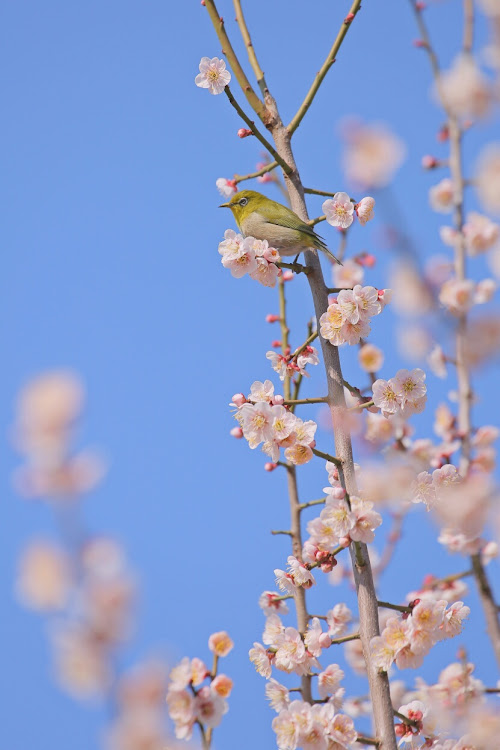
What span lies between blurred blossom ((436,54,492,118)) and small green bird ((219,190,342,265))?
4.15ft

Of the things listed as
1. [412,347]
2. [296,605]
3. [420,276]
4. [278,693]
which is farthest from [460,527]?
[296,605]

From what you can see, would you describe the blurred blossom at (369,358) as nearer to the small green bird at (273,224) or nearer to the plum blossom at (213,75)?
the small green bird at (273,224)

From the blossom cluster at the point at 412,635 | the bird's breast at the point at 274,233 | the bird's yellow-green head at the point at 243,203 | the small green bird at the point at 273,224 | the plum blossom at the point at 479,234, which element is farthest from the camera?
the plum blossom at the point at 479,234

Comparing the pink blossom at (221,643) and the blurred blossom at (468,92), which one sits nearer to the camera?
the blurred blossom at (468,92)

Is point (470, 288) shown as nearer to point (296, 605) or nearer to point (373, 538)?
point (373, 538)

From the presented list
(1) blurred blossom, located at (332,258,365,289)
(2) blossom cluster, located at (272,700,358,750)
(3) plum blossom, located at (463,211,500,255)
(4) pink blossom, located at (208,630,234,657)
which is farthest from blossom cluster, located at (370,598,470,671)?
(3) plum blossom, located at (463,211,500,255)

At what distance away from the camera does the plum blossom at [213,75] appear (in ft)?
9.09

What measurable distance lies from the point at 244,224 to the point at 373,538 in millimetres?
2015

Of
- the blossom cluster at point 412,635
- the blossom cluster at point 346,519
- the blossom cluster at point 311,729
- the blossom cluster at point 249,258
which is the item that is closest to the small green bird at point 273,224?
the blossom cluster at point 249,258

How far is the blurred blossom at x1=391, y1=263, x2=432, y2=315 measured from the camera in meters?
1.03

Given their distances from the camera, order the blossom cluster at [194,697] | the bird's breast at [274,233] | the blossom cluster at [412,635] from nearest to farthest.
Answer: the blossom cluster at [194,697]
the blossom cluster at [412,635]
the bird's breast at [274,233]

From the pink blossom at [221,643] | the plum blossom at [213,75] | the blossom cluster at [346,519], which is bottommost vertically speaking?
the pink blossom at [221,643]

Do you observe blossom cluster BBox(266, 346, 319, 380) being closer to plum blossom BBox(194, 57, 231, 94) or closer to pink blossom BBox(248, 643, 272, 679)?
pink blossom BBox(248, 643, 272, 679)

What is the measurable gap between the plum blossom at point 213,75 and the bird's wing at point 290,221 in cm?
57
